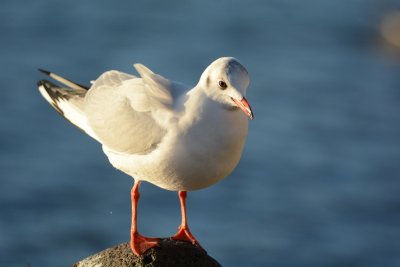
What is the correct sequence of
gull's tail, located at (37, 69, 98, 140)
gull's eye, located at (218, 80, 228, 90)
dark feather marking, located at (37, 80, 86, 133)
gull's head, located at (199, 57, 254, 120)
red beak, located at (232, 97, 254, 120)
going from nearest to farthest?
red beak, located at (232, 97, 254, 120) < gull's head, located at (199, 57, 254, 120) < gull's eye, located at (218, 80, 228, 90) < gull's tail, located at (37, 69, 98, 140) < dark feather marking, located at (37, 80, 86, 133)

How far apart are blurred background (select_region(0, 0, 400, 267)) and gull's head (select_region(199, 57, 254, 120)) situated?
358 inches

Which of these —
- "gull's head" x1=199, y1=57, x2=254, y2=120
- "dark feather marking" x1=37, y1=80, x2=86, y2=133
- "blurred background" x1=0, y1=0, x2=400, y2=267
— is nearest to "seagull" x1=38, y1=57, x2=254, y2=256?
"gull's head" x1=199, y1=57, x2=254, y2=120

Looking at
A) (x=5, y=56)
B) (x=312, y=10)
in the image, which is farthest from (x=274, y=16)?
(x=5, y=56)

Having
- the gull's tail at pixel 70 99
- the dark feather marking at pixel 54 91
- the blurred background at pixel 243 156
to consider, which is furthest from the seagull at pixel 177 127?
the blurred background at pixel 243 156

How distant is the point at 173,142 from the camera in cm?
766

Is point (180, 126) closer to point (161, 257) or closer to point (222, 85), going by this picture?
point (222, 85)

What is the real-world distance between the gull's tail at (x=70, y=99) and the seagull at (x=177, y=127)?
473 millimetres

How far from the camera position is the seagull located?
7.56 metres

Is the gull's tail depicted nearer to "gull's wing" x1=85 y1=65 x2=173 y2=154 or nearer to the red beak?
→ "gull's wing" x1=85 y1=65 x2=173 y2=154

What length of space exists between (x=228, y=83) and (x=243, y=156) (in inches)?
449

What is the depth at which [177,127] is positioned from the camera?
769 cm

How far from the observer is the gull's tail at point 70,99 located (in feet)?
29.8

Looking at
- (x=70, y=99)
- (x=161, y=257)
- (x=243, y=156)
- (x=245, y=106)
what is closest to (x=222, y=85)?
(x=245, y=106)

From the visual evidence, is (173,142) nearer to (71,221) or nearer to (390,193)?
(71,221)
